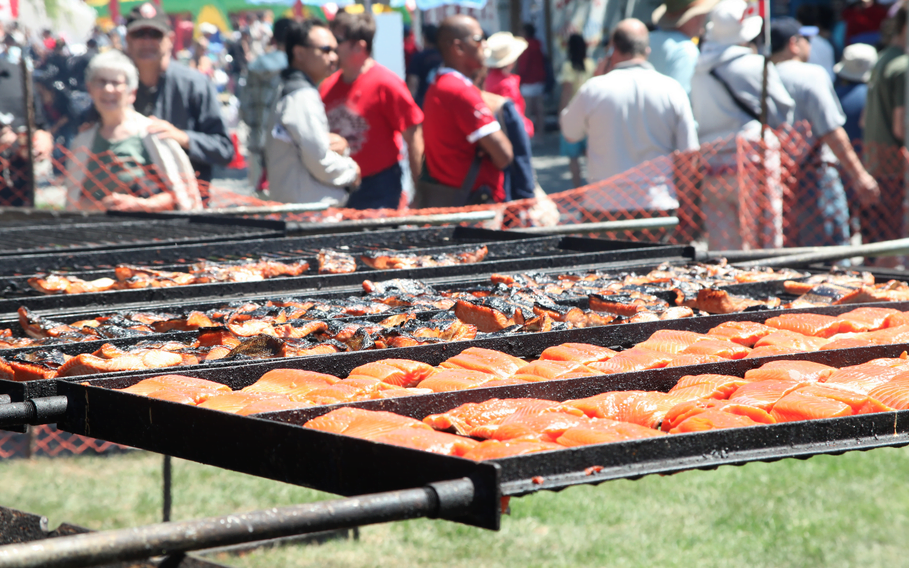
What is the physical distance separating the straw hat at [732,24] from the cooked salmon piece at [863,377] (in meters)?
5.78

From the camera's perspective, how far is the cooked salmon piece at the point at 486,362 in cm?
280

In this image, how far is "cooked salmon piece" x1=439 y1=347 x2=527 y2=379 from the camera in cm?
280

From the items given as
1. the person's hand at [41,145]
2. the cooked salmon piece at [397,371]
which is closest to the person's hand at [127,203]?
the person's hand at [41,145]

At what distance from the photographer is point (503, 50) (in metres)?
10.3

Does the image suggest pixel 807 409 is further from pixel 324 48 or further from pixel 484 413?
pixel 324 48

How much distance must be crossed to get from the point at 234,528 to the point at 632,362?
149 cm

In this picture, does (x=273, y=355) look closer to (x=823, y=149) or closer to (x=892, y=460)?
(x=892, y=460)

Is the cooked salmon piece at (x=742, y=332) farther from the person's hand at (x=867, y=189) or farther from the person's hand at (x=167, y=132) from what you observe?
the person's hand at (x=867, y=189)

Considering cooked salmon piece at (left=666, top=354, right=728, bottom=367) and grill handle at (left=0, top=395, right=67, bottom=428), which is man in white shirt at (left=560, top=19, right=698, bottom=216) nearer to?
cooked salmon piece at (left=666, top=354, right=728, bottom=367)

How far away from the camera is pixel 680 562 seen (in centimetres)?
532

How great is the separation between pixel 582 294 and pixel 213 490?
364 centimetres

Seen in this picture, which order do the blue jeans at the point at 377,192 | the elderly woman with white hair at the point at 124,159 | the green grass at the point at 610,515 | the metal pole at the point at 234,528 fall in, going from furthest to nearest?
the blue jeans at the point at 377,192
the elderly woman with white hair at the point at 124,159
the green grass at the point at 610,515
the metal pole at the point at 234,528

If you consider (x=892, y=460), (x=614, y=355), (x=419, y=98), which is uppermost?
(x=419, y=98)

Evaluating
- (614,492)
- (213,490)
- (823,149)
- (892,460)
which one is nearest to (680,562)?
(614,492)
